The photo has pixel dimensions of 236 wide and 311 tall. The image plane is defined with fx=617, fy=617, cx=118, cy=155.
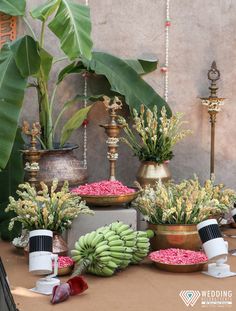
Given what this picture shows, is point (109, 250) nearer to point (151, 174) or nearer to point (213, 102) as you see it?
point (151, 174)

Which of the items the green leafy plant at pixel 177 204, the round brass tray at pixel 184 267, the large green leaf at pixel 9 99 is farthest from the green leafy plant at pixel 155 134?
the round brass tray at pixel 184 267

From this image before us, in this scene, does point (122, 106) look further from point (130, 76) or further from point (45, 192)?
point (45, 192)

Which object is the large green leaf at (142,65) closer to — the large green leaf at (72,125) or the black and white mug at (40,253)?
the large green leaf at (72,125)

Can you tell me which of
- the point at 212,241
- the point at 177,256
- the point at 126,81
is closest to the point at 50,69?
the point at 126,81

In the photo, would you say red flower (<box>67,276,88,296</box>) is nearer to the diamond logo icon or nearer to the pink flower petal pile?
the diamond logo icon

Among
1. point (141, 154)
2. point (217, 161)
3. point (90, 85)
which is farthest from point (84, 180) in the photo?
point (217, 161)

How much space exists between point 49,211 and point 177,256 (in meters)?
0.72

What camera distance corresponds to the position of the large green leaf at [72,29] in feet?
11.5

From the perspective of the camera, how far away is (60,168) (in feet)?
13.1

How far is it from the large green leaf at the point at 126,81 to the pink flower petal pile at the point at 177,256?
1.34m

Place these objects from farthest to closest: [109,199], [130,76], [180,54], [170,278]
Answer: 1. [180,54]
2. [130,76]
3. [109,199]
4. [170,278]

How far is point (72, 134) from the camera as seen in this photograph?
454 centimetres

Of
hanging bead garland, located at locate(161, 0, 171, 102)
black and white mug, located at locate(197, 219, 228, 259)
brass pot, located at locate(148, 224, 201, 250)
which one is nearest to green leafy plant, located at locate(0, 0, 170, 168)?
hanging bead garland, located at locate(161, 0, 171, 102)

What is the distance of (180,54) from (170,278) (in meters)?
2.11
